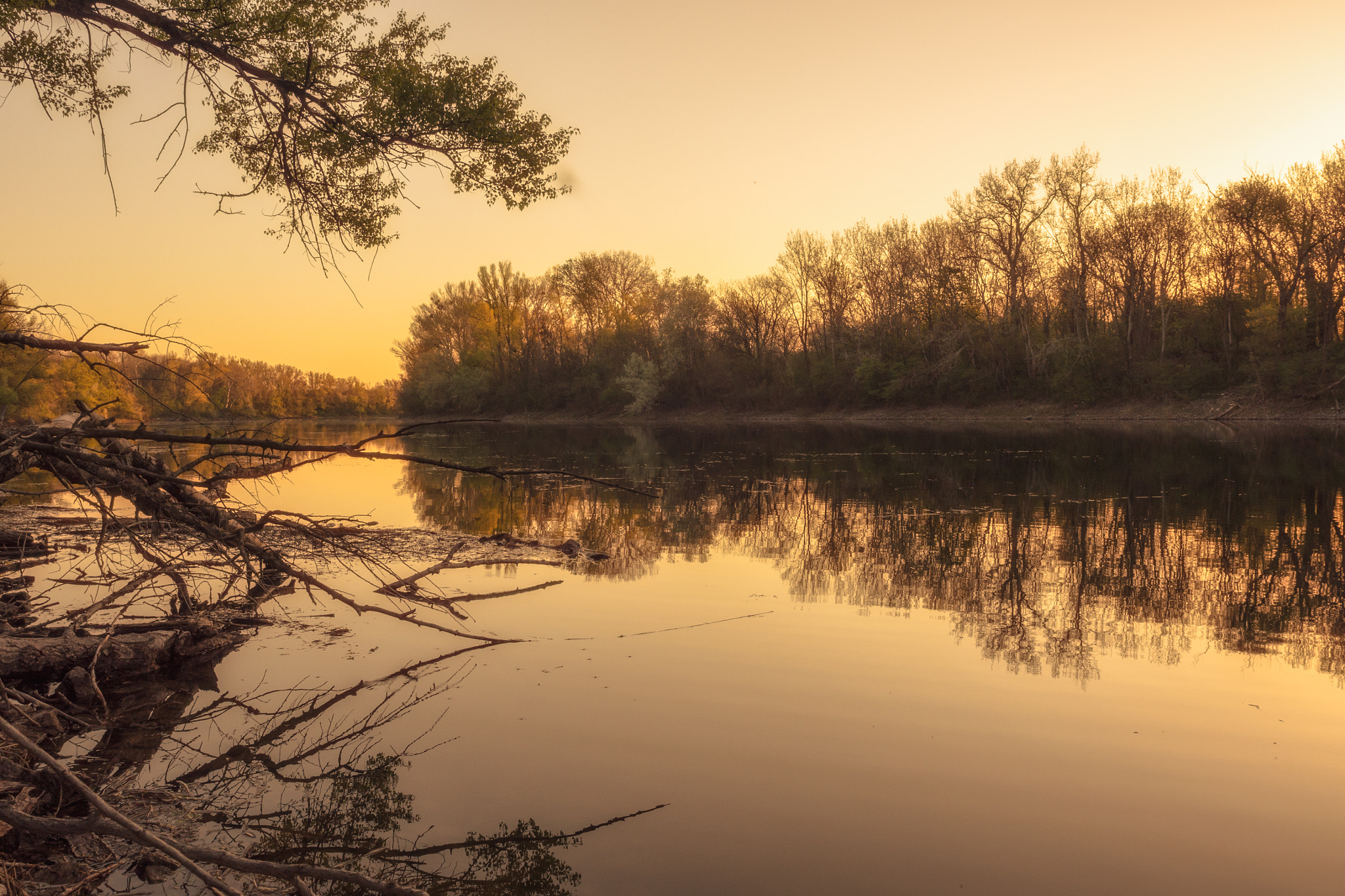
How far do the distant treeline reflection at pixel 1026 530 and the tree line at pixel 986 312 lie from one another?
16.8 metres

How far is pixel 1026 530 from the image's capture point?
45.2 ft

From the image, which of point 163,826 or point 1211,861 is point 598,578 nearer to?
point 163,826

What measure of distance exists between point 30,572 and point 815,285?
59.4 metres

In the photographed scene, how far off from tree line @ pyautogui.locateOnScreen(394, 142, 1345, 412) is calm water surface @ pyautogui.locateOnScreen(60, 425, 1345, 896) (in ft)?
119

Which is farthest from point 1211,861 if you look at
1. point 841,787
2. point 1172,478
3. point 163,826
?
point 1172,478

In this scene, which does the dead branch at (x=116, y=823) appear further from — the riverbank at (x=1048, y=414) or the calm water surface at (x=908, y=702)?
the riverbank at (x=1048, y=414)

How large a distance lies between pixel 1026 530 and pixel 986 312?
1827 inches

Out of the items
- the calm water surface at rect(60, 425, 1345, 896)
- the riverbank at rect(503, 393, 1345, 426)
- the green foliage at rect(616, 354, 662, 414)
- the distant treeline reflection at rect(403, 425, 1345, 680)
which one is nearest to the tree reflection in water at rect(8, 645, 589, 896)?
the calm water surface at rect(60, 425, 1345, 896)

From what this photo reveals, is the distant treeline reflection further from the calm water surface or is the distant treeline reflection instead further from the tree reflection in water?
the tree reflection in water

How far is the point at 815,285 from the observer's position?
6569 cm

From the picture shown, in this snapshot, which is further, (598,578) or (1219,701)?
(598,578)

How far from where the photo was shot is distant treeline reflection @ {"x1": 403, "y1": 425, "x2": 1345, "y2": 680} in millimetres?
8234

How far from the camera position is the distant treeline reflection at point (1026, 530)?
324 inches

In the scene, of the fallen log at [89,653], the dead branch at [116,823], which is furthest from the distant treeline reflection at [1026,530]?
the dead branch at [116,823]
